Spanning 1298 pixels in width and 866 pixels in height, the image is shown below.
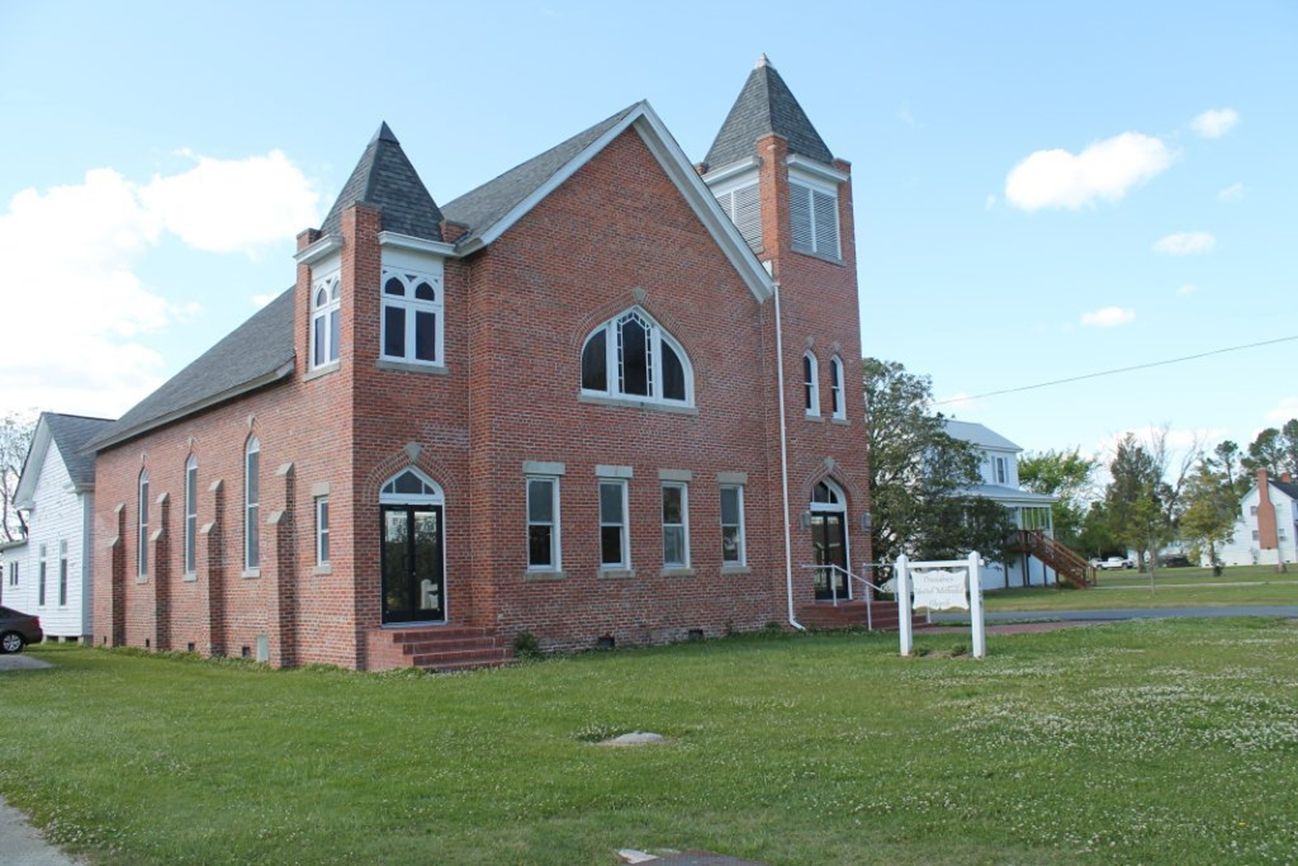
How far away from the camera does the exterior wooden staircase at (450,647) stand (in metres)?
17.1

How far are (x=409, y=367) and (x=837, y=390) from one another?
10.9 metres

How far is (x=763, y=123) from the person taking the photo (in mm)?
25453

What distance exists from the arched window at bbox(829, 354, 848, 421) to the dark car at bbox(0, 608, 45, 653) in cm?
2033

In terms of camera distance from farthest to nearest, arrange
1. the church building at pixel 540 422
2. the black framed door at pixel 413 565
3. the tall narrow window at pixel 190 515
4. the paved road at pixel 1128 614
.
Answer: the paved road at pixel 1128 614, the tall narrow window at pixel 190 515, the church building at pixel 540 422, the black framed door at pixel 413 565

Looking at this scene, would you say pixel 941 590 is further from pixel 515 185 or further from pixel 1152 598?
pixel 1152 598

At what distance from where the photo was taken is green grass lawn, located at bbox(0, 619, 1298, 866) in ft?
21.2

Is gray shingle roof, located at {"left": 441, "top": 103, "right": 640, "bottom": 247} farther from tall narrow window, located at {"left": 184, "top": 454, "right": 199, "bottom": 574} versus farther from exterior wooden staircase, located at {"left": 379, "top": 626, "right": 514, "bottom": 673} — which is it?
tall narrow window, located at {"left": 184, "top": 454, "right": 199, "bottom": 574}

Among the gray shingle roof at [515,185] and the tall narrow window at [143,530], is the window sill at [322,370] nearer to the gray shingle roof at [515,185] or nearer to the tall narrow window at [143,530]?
the gray shingle roof at [515,185]

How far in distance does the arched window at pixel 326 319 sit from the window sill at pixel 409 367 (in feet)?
3.39

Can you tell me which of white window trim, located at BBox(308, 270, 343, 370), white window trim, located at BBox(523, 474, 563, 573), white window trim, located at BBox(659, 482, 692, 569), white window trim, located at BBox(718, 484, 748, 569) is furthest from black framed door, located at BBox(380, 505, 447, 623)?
white window trim, located at BBox(718, 484, 748, 569)

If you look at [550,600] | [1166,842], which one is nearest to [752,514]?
[550,600]

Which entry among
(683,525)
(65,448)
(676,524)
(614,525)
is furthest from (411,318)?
(65,448)

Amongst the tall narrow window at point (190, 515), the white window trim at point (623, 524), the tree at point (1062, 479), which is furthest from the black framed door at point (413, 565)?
the tree at point (1062, 479)

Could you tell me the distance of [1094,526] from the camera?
3145 inches
